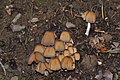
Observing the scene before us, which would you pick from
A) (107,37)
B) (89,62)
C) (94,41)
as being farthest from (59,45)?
(107,37)

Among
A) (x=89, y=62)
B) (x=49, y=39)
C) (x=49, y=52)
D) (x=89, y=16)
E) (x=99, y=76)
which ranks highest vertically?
(x=89, y=16)

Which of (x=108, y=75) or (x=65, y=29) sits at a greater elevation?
(x=65, y=29)

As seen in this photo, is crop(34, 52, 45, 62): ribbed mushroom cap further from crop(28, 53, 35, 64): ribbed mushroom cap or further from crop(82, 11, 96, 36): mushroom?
crop(82, 11, 96, 36): mushroom

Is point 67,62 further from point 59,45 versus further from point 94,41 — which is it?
point 94,41

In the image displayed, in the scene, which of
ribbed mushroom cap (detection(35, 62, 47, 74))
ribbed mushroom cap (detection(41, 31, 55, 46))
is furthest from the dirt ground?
ribbed mushroom cap (detection(41, 31, 55, 46))

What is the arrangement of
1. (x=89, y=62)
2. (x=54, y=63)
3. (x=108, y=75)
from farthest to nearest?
1. (x=89, y=62)
2. (x=108, y=75)
3. (x=54, y=63)
